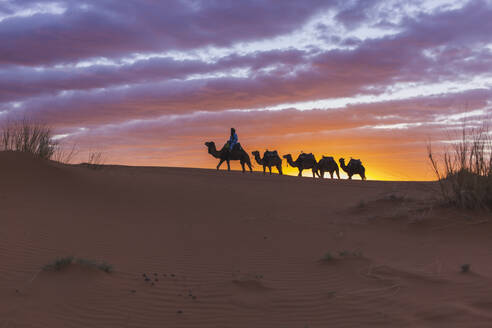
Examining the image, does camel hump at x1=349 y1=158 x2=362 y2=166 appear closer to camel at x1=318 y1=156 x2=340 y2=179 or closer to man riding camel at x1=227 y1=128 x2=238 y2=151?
camel at x1=318 y1=156 x2=340 y2=179

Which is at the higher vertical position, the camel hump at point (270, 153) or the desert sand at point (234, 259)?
the camel hump at point (270, 153)

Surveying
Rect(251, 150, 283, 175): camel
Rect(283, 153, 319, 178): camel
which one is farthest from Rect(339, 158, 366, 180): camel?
Rect(251, 150, 283, 175): camel

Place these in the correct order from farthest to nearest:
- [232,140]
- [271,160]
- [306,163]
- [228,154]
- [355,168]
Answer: [355,168] → [306,163] → [271,160] → [228,154] → [232,140]

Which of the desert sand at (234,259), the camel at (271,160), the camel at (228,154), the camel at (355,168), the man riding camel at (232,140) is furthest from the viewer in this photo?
the camel at (355,168)

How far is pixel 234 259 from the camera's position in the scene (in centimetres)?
714

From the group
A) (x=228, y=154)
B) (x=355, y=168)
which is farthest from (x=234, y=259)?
(x=355, y=168)

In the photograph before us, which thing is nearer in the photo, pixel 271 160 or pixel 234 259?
pixel 234 259

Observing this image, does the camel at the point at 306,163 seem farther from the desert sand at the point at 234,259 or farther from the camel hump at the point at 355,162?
the desert sand at the point at 234,259

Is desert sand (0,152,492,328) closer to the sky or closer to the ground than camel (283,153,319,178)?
closer to the ground

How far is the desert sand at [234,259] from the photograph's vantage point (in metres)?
4.85

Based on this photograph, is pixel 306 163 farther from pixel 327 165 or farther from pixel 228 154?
pixel 228 154

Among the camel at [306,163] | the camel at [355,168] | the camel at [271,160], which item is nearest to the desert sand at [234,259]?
the camel at [271,160]

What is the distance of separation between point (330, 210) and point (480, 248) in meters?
4.31

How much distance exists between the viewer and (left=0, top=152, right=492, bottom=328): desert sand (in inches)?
191
